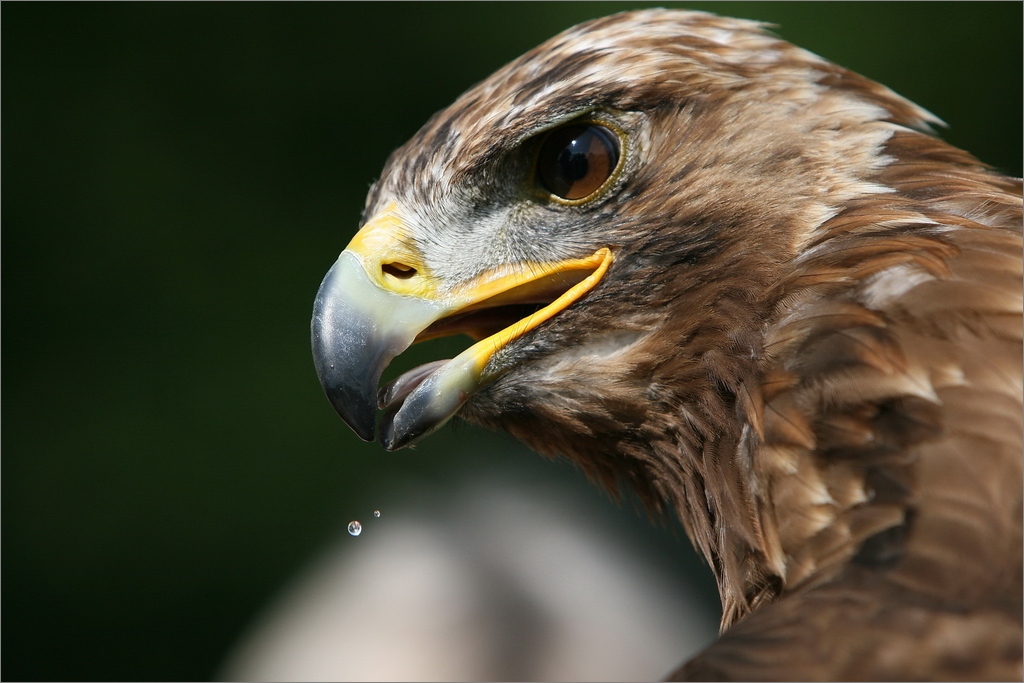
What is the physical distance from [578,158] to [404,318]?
14.3 inches

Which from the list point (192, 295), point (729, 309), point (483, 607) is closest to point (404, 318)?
point (729, 309)

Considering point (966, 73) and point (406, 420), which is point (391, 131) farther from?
point (406, 420)

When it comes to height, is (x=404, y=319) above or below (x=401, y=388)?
above

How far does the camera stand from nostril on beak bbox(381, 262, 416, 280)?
1690 millimetres

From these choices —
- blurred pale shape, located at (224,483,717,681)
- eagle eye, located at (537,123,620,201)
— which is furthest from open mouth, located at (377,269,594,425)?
blurred pale shape, located at (224,483,717,681)

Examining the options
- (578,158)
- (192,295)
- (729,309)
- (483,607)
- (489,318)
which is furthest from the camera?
(192,295)

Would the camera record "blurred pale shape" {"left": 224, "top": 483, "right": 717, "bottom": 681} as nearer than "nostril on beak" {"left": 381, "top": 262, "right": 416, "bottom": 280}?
No

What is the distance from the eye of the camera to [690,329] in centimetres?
158

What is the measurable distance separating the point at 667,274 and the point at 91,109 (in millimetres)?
4574

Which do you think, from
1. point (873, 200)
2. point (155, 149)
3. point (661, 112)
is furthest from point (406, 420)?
point (155, 149)

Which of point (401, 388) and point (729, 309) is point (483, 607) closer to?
point (401, 388)

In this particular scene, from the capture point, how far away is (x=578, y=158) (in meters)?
1.66

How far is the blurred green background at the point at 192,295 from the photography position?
17.6ft

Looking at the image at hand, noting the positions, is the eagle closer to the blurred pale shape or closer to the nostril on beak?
the nostril on beak
